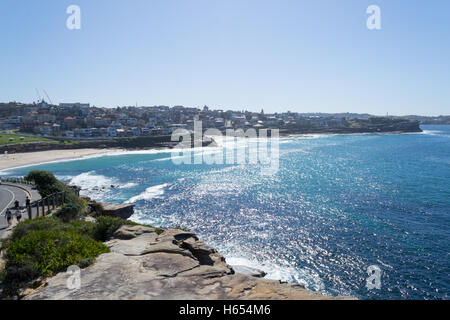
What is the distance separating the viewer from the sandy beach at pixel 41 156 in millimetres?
63416

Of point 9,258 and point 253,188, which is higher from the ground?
point 9,258

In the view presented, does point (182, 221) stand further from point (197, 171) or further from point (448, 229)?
Result: point (197, 171)

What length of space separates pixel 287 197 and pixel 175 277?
28564 mm

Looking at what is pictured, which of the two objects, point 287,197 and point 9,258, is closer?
point 9,258

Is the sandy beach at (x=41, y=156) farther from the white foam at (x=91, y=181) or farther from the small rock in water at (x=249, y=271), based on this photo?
the small rock in water at (x=249, y=271)

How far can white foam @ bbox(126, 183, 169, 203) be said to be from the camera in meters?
37.2

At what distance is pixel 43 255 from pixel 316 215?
24718mm

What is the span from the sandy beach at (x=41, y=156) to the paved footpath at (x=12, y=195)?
114ft

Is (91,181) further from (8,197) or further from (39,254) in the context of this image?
(39,254)

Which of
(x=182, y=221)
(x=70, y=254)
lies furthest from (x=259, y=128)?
(x=70, y=254)

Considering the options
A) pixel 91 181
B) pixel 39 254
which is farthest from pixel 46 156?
pixel 39 254

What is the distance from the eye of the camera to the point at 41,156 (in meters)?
72.8

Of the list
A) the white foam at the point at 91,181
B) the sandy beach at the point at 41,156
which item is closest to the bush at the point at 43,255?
the white foam at the point at 91,181

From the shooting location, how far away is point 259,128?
534 ft
